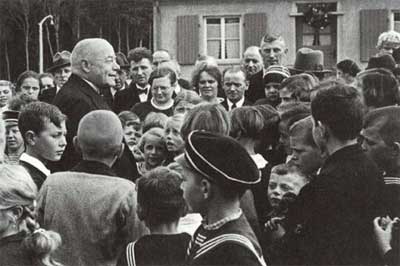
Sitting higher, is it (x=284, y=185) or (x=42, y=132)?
(x=42, y=132)

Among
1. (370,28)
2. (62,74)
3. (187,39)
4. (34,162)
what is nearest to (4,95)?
(62,74)

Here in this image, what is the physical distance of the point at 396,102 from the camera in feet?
11.8

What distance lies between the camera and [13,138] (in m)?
4.80

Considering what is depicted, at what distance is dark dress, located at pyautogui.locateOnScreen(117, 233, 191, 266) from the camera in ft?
8.82

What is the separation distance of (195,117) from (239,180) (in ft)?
3.54

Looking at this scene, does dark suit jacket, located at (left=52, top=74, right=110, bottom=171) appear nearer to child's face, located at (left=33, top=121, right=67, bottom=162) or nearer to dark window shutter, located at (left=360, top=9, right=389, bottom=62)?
child's face, located at (left=33, top=121, right=67, bottom=162)

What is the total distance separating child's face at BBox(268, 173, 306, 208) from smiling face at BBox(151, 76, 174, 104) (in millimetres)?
2167

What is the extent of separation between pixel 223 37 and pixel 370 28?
10.4ft

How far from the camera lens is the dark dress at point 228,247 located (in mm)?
2227

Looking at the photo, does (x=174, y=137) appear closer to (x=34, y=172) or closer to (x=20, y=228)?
(x=34, y=172)

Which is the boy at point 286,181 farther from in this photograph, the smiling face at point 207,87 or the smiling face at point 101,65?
the smiling face at point 207,87

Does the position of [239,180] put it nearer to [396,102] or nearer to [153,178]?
[153,178]

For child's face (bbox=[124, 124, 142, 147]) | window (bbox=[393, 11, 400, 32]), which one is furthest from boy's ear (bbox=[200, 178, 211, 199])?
window (bbox=[393, 11, 400, 32])

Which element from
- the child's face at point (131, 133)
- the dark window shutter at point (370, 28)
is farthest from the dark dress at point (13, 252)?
the dark window shutter at point (370, 28)
